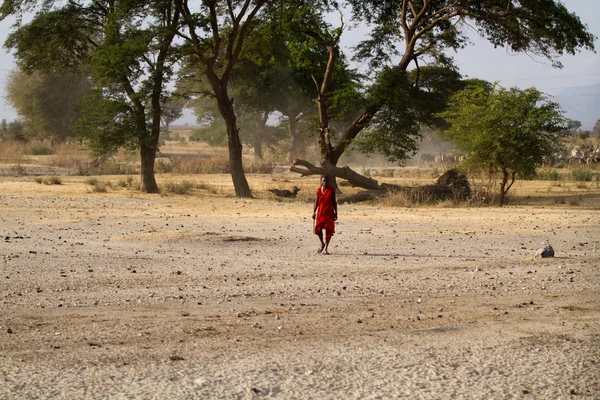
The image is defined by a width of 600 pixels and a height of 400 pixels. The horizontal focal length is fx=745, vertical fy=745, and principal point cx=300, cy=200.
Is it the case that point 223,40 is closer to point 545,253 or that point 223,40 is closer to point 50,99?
point 545,253

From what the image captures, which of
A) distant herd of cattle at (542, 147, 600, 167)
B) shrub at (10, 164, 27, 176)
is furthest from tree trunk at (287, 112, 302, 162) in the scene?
shrub at (10, 164, 27, 176)

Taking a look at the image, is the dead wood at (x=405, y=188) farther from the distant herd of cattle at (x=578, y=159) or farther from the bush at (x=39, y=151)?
the bush at (x=39, y=151)

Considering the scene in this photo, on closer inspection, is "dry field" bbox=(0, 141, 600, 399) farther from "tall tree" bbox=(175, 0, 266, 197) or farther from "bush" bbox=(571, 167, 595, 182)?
"bush" bbox=(571, 167, 595, 182)

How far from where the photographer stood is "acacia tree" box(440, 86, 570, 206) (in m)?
A: 23.6

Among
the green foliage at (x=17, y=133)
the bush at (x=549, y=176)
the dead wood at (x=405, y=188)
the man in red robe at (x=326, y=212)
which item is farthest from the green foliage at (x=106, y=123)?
the green foliage at (x=17, y=133)

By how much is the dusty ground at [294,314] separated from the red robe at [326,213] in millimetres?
526

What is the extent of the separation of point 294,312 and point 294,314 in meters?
0.10

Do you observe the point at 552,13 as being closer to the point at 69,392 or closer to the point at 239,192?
the point at 239,192

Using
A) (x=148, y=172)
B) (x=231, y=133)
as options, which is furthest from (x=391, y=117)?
(x=148, y=172)

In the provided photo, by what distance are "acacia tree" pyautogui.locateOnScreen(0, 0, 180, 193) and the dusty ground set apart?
9.55 meters

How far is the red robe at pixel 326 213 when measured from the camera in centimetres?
1268

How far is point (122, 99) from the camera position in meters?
25.6

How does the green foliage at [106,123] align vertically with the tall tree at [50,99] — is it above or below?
below

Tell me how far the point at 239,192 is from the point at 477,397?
2188cm
